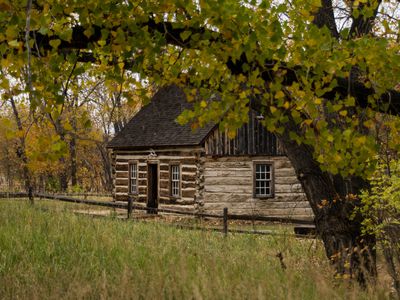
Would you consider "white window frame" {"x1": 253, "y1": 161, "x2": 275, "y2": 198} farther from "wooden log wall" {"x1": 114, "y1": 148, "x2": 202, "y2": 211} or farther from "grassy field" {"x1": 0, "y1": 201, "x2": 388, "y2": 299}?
"grassy field" {"x1": 0, "y1": 201, "x2": 388, "y2": 299}

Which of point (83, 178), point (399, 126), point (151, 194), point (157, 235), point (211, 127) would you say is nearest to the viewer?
point (399, 126)

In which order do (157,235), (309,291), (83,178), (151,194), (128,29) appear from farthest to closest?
(83,178)
(151,194)
(157,235)
(309,291)
(128,29)

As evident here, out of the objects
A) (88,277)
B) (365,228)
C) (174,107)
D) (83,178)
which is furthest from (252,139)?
(83,178)

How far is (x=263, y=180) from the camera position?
2098 centimetres

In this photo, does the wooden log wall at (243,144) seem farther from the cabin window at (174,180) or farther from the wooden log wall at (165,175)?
the cabin window at (174,180)

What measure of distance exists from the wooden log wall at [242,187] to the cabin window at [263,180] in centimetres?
18

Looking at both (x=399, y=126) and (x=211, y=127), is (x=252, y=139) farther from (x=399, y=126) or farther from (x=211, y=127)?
(x=399, y=126)

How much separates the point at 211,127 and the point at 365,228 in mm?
13566

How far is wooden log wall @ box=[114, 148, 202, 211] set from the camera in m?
21.4

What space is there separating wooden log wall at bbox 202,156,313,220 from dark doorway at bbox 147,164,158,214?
3.76 meters

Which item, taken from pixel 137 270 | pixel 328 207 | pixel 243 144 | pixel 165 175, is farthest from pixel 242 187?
pixel 137 270

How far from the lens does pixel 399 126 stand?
472 centimetres

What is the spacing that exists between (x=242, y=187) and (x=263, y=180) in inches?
35.3

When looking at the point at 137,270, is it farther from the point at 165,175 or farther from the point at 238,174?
the point at 165,175
